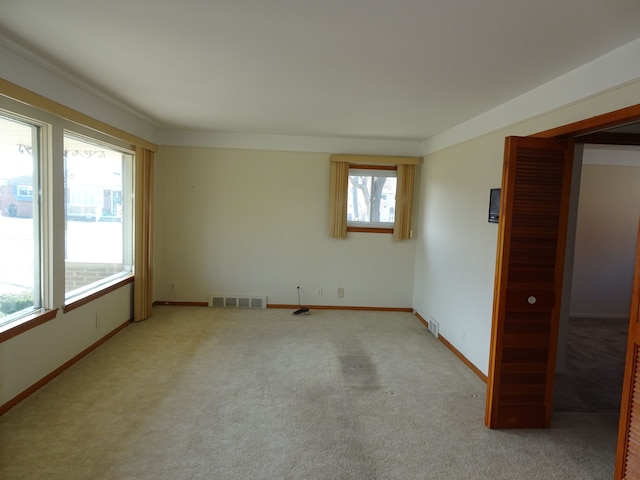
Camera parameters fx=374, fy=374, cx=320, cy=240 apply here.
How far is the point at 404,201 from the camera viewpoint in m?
5.16

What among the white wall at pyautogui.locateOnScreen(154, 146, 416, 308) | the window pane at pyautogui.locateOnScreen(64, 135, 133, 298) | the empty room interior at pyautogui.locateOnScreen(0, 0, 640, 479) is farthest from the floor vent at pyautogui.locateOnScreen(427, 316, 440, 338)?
the window pane at pyautogui.locateOnScreen(64, 135, 133, 298)

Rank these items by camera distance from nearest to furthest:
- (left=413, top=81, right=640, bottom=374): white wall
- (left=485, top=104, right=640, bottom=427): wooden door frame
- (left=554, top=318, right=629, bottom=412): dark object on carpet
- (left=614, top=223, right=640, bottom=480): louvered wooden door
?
(left=614, top=223, right=640, bottom=480): louvered wooden door → (left=485, top=104, right=640, bottom=427): wooden door frame → (left=554, top=318, right=629, bottom=412): dark object on carpet → (left=413, top=81, right=640, bottom=374): white wall

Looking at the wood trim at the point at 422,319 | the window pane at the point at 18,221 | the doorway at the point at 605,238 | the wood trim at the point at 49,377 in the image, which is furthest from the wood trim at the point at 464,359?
the window pane at the point at 18,221

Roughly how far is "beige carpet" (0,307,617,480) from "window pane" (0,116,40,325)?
716 mm

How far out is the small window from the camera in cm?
522

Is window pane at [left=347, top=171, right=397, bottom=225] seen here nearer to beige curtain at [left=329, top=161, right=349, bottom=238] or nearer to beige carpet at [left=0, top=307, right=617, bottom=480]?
beige curtain at [left=329, top=161, right=349, bottom=238]

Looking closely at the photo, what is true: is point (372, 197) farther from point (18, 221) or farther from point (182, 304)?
point (18, 221)

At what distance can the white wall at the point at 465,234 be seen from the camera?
3180mm

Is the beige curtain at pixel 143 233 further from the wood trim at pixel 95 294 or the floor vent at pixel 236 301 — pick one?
the floor vent at pixel 236 301

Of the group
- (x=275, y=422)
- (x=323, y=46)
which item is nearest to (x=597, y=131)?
(x=323, y=46)

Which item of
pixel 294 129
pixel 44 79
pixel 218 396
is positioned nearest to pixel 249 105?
pixel 294 129

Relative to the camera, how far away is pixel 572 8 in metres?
1.59

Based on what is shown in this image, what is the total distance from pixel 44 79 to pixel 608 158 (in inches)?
256

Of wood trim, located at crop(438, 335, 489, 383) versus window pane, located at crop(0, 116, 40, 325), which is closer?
window pane, located at crop(0, 116, 40, 325)
